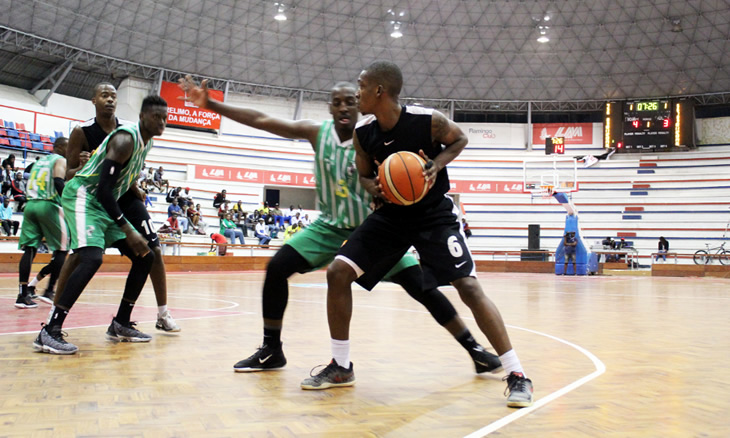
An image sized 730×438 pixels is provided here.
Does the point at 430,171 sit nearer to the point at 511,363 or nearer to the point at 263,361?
the point at 511,363

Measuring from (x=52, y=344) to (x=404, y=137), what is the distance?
295 centimetres

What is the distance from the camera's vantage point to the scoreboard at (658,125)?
115ft

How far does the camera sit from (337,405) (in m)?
3.12

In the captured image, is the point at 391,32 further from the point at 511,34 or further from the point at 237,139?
the point at 237,139

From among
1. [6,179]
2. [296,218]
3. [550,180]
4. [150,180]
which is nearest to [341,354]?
[6,179]

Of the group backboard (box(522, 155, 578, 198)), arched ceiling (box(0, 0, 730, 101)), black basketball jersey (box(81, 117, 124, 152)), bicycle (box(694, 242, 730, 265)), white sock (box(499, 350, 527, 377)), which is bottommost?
bicycle (box(694, 242, 730, 265))

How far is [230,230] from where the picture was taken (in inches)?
943

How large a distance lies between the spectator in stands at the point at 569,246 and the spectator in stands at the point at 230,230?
1282 centimetres

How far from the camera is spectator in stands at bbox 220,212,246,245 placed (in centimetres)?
2400

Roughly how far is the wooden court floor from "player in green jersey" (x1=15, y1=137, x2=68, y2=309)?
1381 mm

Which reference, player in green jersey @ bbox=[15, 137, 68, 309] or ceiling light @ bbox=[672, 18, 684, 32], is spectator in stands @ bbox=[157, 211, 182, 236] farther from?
ceiling light @ bbox=[672, 18, 684, 32]

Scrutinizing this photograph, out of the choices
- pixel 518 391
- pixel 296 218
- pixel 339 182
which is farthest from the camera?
pixel 296 218

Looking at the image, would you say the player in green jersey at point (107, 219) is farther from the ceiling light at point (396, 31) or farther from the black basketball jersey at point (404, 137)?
the ceiling light at point (396, 31)

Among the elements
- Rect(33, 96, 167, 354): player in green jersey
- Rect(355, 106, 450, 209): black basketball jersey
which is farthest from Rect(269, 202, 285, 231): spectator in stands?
Rect(355, 106, 450, 209): black basketball jersey
